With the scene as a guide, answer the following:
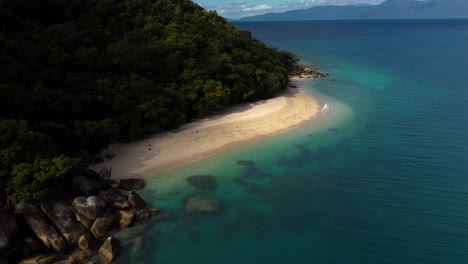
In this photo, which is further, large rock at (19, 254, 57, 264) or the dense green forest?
the dense green forest

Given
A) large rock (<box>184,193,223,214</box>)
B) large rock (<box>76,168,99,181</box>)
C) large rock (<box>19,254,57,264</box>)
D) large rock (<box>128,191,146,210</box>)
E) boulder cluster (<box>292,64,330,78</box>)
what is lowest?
large rock (<box>184,193,223,214</box>)

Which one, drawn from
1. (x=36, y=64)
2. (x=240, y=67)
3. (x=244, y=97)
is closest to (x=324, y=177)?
(x=244, y=97)

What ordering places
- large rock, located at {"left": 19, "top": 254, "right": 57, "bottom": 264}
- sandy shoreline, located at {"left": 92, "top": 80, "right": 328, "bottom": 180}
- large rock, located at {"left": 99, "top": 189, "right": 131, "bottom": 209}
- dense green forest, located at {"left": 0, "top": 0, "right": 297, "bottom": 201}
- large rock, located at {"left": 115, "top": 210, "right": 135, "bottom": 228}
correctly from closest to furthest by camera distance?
large rock, located at {"left": 19, "top": 254, "right": 57, "bottom": 264} → large rock, located at {"left": 115, "top": 210, "right": 135, "bottom": 228} → dense green forest, located at {"left": 0, "top": 0, "right": 297, "bottom": 201} → large rock, located at {"left": 99, "top": 189, "right": 131, "bottom": 209} → sandy shoreline, located at {"left": 92, "top": 80, "right": 328, "bottom": 180}

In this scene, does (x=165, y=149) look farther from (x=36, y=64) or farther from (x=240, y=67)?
(x=240, y=67)

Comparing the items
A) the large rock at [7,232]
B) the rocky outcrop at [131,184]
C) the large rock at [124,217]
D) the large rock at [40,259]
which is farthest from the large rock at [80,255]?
the rocky outcrop at [131,184]

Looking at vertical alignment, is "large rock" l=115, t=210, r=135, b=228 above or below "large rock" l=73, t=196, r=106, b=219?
below

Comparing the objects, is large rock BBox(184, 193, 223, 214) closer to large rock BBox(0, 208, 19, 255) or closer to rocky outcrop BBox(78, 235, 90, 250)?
rocky outcrop BBox(78, 235, 90, 250)

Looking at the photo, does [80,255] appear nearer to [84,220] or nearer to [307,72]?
[84,220]

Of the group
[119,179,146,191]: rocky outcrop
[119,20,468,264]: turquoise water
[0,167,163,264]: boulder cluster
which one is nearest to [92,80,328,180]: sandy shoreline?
[119,179,146,191]: rocky outcrop
